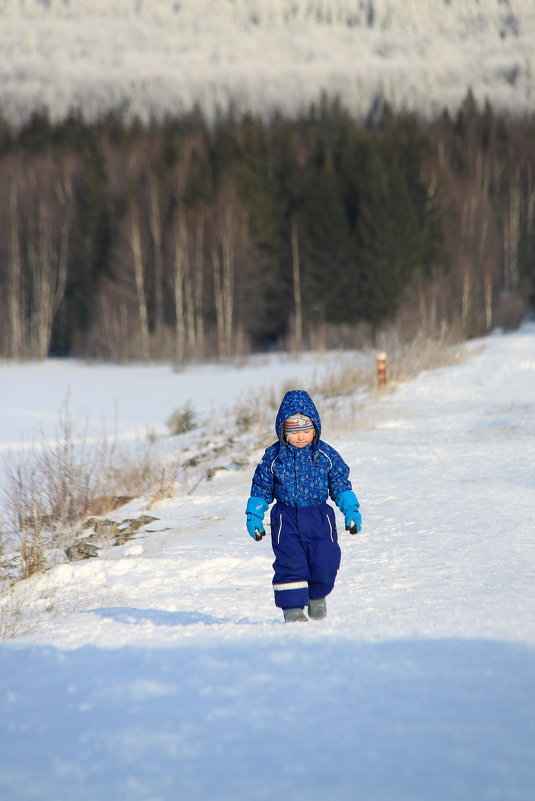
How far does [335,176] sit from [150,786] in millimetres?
39663

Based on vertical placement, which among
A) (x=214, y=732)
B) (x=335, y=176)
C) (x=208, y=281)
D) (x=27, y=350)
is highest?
(x=214, y=732)

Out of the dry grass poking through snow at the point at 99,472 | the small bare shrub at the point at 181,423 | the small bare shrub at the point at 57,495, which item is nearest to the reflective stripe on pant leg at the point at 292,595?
the dry grass poking through snow at the point at 99,472

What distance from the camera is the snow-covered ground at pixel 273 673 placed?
2379mm

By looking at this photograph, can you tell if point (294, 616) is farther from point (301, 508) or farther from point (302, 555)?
point (301, 508)

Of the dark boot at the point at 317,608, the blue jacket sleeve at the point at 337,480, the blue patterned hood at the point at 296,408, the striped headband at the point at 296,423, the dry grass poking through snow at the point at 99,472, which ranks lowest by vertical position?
the dry grass poking through snow at the point at 99,472

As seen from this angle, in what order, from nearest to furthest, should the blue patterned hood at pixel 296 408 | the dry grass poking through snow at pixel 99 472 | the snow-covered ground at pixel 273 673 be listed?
1. the snow-covered ground at pixel 273 673
2. the blue patterned hood at pixel 296 408
3. the dry grass poking through snow at pixel 99 472

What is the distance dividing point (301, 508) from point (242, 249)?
33829 millimetres

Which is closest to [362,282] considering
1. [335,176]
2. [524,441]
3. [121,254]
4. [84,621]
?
[335,176]

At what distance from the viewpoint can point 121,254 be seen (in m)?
37.7

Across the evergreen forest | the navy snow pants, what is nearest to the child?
the navy snow pants

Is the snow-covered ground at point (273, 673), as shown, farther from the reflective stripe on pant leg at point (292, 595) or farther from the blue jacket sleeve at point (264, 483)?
the blue jacket sleeve at point (264, 483)

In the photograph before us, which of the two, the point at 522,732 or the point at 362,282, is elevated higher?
the point at 522,732

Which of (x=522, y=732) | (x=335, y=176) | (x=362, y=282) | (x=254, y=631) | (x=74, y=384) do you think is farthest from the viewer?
(x=335, y=176)

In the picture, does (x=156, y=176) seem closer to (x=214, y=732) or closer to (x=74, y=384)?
(x=74, y=384)
